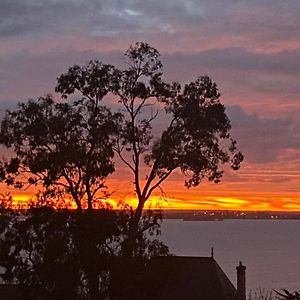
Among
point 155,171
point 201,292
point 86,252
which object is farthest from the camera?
point 201,292

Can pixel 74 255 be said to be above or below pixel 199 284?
above

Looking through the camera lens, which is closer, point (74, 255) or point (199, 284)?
point (74, 255)

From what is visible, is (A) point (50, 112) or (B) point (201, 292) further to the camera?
(B) point (201, 292)

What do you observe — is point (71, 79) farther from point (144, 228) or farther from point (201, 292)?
point (201, 292)

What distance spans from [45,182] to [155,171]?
4.93 meters

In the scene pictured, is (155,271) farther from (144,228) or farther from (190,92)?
(190,92)

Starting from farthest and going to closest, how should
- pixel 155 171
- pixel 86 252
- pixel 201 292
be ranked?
pixel 201 292
pixel 155 171
pixel 86 252

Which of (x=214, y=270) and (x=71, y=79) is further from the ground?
(x=71, y=79)

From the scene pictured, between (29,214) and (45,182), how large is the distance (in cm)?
165

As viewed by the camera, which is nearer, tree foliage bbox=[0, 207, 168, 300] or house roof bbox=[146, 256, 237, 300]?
tree foliage bbox=[0, 207, 168, 300]

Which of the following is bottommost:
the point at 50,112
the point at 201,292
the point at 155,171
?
the point at 201,292

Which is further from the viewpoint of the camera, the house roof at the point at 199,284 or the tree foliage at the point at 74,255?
the house roof at the point at 199,284

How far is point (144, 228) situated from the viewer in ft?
116

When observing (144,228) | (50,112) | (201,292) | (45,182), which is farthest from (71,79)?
(201,292)
